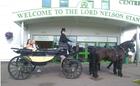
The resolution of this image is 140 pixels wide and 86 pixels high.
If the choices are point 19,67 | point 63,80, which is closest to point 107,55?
point 63,80

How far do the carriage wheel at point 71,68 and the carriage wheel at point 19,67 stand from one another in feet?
4.80

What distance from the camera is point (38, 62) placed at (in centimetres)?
1534

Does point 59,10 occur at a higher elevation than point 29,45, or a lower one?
higher

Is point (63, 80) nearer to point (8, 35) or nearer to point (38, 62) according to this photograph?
point (38, 62)

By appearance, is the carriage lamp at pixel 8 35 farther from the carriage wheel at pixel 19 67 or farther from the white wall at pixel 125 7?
the carriage wheel at pixel 19 67

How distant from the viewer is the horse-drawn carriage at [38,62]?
15.0m

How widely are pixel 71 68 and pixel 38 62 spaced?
4.72 feet

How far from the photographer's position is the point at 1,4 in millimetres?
26750

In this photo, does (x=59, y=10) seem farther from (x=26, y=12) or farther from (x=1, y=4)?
(x=1, y=4)

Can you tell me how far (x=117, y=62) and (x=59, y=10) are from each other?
7229 millimetres

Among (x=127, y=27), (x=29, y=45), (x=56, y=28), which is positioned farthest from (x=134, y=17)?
(x=29, y=45)

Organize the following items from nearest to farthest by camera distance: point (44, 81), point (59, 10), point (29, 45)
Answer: point (44, 81) → point (29, 45) → point (59, 10)

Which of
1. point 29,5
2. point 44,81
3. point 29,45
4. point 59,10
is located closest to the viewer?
point 44,81

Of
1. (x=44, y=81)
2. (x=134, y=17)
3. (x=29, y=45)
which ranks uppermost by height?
(x=134, y=17)
